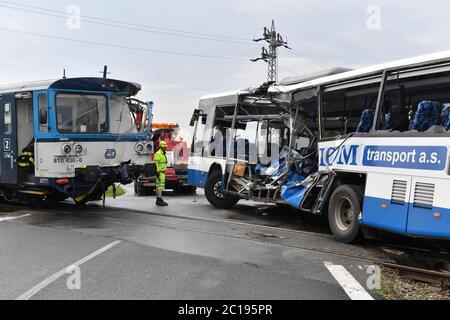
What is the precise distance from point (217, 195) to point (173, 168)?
4167mm

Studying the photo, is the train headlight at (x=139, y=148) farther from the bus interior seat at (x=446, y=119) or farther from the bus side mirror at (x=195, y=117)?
the bus interior seat at (x=446, y=119)

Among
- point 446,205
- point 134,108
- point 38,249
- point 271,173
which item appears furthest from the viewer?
point 134,108

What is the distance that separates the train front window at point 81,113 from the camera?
10688mm

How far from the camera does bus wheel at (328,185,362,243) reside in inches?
298

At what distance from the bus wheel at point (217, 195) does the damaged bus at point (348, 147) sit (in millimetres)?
27

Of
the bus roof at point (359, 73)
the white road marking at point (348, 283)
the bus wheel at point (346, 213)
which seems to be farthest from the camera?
the bus wheel at point (346, 213)

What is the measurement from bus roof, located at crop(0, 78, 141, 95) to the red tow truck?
3.94 metres

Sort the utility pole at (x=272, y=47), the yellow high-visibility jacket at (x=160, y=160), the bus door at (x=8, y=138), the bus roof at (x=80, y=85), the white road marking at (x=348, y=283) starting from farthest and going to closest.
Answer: the utility pole at (x=272, y=47)
the yellow high-visibility jacket at (x=160, y=160)
the bus door at (x=8, y=138)
the bus roof at (x=80, y=85)
the white road marking at (x=348, y=283)

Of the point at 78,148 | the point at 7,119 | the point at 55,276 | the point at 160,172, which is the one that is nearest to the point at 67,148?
the point at 78,148

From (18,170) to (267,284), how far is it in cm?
785

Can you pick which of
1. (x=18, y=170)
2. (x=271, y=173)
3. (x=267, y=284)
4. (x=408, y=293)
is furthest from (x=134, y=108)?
(x=408, y=293)

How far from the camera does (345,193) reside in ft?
25.7

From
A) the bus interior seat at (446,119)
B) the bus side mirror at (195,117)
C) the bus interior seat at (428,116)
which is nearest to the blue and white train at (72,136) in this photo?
the bus side mirror at (195,117)

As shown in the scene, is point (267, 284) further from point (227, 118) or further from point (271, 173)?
point (227, 118)
